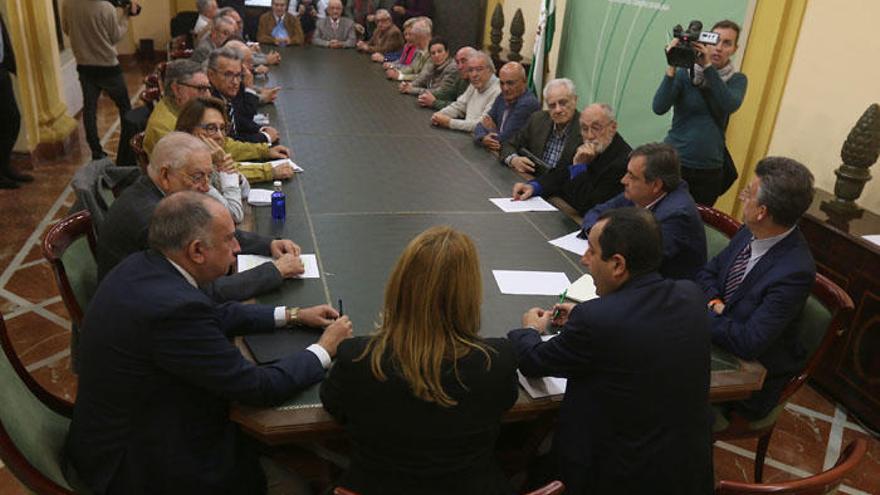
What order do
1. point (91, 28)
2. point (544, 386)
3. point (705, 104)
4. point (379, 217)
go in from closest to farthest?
1. point (544, 386)
2. point (379, 217)
3. point (705, 104)
4. point (91, 28)

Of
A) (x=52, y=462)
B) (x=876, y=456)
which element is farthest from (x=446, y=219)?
(x=876, y=456)

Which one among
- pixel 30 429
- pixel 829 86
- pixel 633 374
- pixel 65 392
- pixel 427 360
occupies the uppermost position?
pixel 829 86

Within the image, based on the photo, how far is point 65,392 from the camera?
3105 millimetres

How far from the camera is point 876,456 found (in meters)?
3.17

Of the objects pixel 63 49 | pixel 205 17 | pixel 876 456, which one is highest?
pixel 205 17

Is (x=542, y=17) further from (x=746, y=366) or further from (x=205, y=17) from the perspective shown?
(x=746, y=366)

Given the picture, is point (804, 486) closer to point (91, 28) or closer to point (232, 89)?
point (232, 89)

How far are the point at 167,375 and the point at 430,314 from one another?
68 centimetres

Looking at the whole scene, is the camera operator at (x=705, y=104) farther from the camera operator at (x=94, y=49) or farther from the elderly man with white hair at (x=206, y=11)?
the elderly man with white hair at (x=206, y=11)

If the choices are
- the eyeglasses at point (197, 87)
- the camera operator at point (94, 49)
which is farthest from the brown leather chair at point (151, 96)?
the eyeglasses at point (197, 87)

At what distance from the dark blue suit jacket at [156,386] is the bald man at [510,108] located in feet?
10.3

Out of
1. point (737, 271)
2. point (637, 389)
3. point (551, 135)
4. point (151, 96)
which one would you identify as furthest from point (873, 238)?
point (151, 96)

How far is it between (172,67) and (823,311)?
10.4 ft

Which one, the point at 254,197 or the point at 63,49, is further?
the point at 63,49
